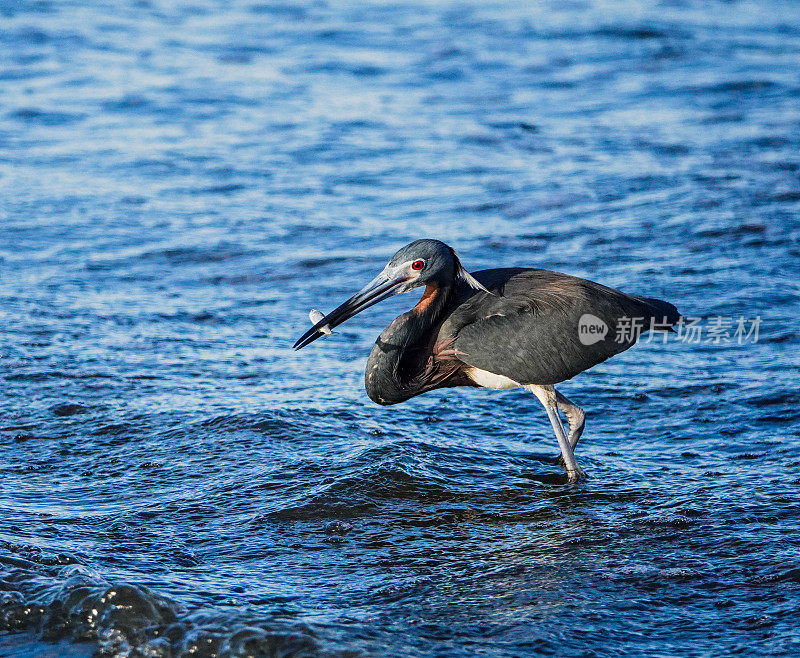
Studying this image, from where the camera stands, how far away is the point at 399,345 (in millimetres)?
5969

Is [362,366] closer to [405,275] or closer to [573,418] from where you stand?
[405,275]

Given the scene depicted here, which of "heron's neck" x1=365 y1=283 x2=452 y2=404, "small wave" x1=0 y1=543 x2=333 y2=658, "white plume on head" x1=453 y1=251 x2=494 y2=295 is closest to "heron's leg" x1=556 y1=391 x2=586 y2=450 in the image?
"white plume on head" x1=453 y1=251 x2=494 y2=295

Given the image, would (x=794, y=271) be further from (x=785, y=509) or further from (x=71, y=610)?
(x=71, y=610)

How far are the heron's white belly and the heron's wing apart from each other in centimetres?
16

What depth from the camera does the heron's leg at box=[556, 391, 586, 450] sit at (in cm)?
611

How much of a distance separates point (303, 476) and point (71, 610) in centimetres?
162

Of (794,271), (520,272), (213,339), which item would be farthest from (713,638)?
(794,271)

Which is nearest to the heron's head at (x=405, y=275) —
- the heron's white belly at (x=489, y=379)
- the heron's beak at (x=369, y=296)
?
the heron's beak at (x=369, y=296)

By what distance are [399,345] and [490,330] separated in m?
0.49

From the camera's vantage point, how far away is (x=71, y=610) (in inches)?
177

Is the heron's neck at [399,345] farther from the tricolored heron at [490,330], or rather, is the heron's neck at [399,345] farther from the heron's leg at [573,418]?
the heron's leg at [573,418]

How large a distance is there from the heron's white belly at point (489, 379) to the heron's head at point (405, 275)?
540mm

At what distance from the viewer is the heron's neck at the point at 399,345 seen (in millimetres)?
5953
